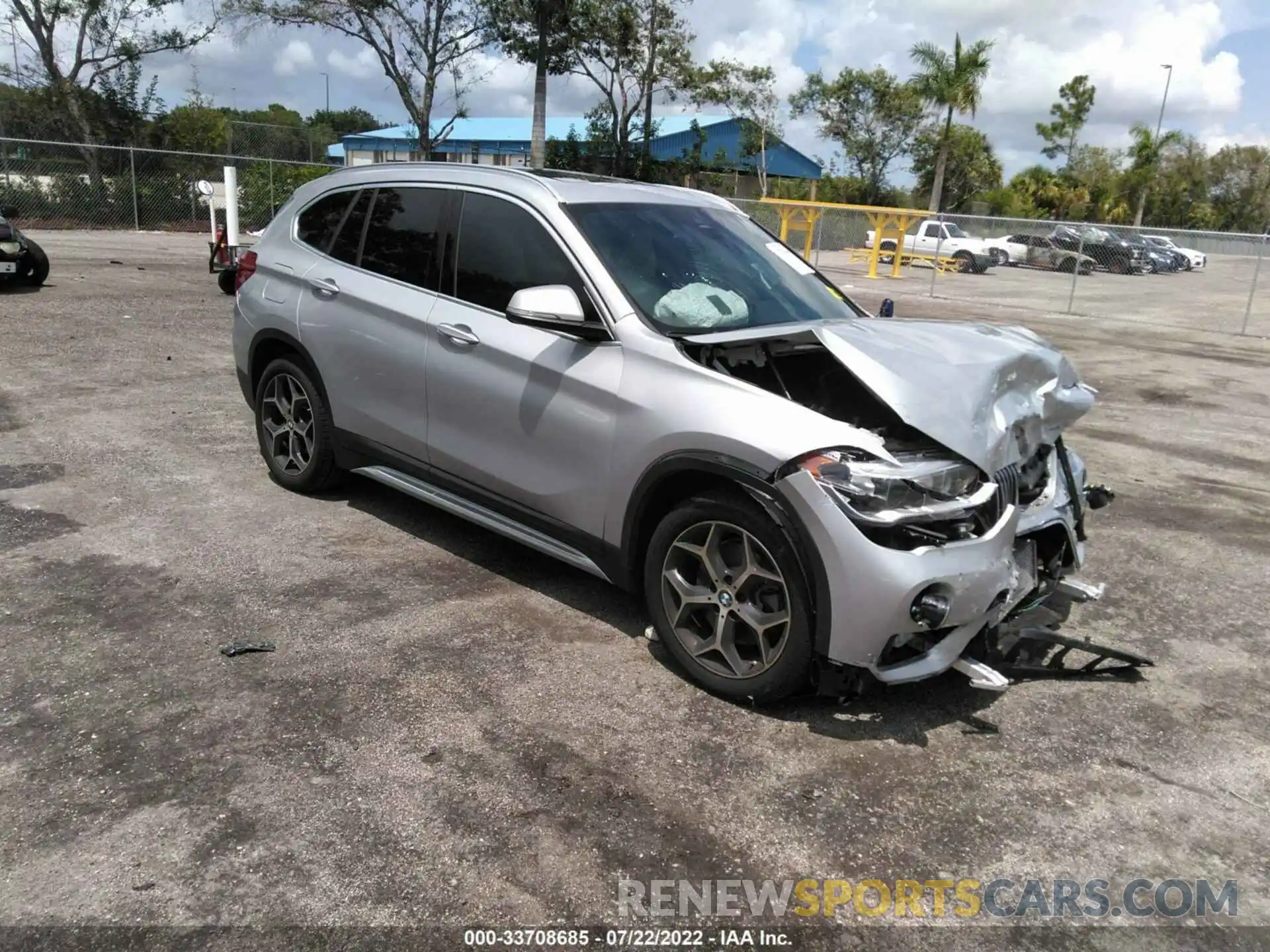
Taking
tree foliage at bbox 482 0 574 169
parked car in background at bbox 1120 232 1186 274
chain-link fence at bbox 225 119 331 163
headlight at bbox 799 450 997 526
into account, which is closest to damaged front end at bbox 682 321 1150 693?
headlight at bbox 799 450 997 526

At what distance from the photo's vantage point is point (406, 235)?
493 centimetres

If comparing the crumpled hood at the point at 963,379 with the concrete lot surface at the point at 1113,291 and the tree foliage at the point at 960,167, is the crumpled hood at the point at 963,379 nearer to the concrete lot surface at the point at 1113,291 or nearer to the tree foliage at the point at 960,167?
the concrete lot surface at the point at 1113,291

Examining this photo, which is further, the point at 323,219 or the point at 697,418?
the point at 323,219

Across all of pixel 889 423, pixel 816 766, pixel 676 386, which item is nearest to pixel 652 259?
pixel 676 386

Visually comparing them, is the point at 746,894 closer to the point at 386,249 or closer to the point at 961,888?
the point at 961,888

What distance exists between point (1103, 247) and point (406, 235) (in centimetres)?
2559

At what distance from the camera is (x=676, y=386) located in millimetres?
3695

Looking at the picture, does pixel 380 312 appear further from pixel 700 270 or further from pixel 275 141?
pixel 275 141

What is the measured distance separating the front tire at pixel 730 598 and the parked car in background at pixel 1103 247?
2407cm

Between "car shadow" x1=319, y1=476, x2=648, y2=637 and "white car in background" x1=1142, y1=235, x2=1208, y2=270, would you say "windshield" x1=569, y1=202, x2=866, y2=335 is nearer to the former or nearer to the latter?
"car shadow" x1=319, y1=476, x2=648, y2=637

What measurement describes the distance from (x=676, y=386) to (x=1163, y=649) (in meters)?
2.59

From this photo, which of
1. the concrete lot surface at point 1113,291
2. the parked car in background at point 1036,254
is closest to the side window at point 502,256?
the concrete lot surface at point 1113,291

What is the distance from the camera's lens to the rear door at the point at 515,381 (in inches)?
157

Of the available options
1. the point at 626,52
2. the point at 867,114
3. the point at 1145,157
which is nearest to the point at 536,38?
the point at 626,52
